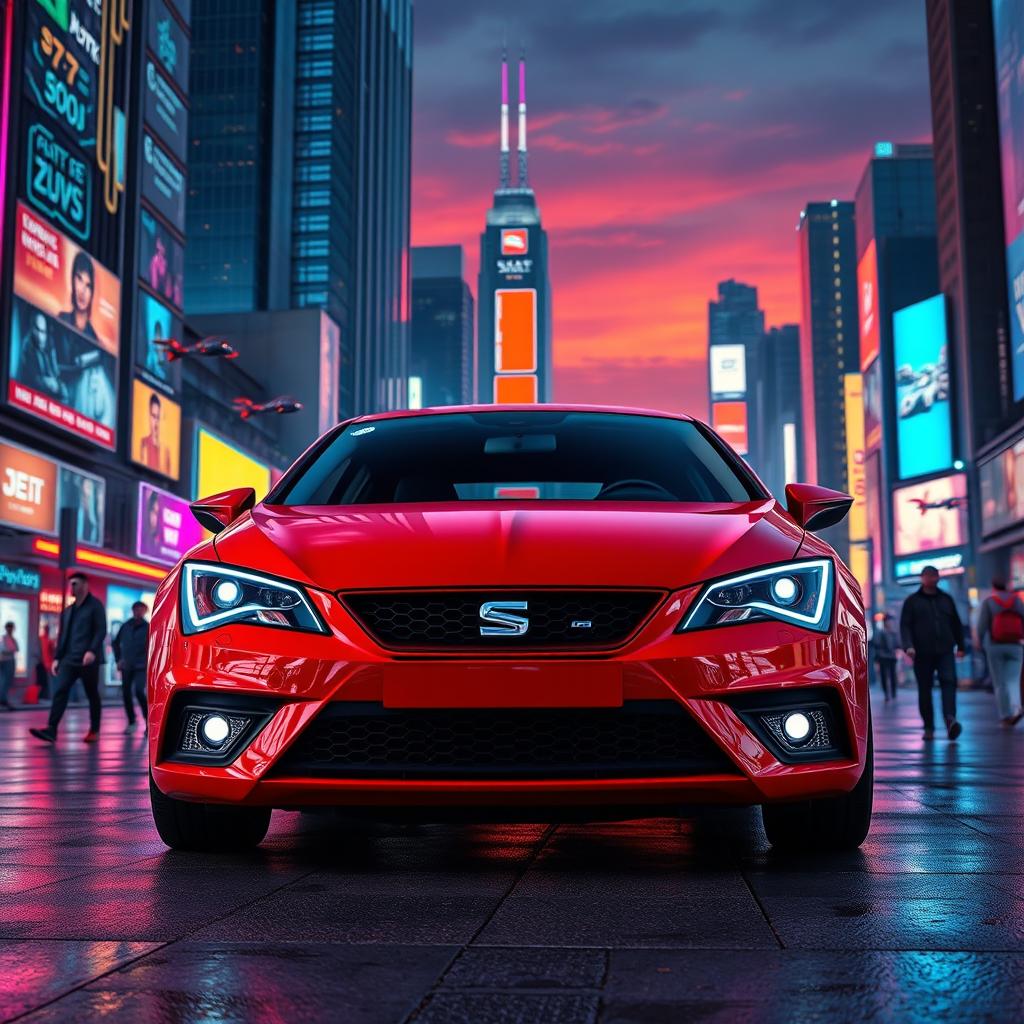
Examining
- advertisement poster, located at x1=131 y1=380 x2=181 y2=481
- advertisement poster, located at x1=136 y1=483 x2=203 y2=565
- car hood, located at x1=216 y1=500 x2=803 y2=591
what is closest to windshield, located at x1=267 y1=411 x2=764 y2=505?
car hood, located at x1=216 y1=500 x2=803 y2=591

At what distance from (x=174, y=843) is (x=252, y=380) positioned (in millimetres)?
69081

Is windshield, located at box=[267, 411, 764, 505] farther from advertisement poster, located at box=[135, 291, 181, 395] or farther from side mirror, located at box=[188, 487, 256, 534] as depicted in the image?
advertisement poster, located at box=[135, 291, 181, 395]

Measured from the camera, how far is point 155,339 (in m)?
44.2

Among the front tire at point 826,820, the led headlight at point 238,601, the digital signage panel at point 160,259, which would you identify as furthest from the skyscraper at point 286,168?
the front tire at point 826,820

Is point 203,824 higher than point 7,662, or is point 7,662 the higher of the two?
point 7,662

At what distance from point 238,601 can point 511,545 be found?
2.68ft

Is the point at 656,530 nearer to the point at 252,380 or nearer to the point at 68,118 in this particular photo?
the point at 68,118

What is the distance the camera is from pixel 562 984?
2.57 m

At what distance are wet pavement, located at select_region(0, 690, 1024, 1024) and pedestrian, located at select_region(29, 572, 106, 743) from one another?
343 inches

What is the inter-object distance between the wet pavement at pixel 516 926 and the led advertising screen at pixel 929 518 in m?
72.2

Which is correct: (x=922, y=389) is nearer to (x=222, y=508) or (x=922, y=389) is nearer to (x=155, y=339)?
(x=155, y=339)

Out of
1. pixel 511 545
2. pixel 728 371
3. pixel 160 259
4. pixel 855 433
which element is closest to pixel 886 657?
pixel 511 545

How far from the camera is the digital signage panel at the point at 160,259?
45.1 meters

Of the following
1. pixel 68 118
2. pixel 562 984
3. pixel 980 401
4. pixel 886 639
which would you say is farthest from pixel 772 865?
pixel 980 401
